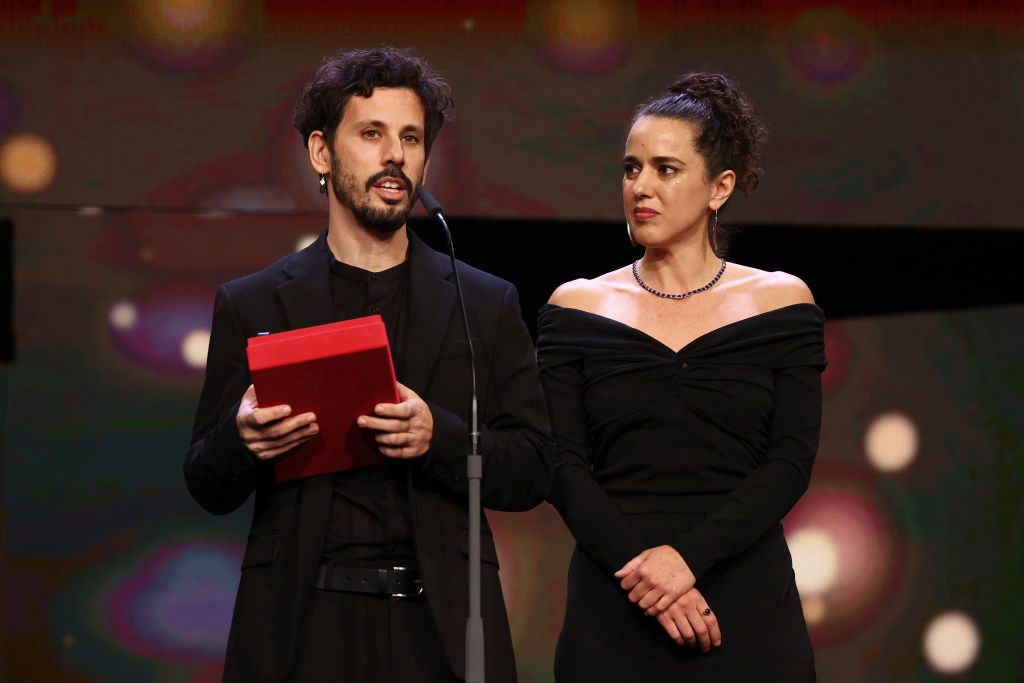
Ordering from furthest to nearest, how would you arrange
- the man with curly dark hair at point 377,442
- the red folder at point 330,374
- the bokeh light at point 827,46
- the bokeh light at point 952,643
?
1. the bokeh light at point 952,643
2. the bokeh light at point 827,46
3. the man with curly dark hair at point 377,442
4. the red folder at point 330,374

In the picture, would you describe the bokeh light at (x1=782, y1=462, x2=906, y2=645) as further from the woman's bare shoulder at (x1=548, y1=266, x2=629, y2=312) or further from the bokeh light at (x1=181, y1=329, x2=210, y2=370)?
the bokeh light at (x1=181, y1=329, x2=210, y2=370)

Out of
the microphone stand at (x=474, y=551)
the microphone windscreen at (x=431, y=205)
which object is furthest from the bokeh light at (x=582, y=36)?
the microphone stand at (x=474, y=551)

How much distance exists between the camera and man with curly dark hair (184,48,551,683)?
1.94 meters

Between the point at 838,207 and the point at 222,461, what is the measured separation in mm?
2572

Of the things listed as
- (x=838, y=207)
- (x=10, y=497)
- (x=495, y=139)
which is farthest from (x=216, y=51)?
(x=838, y=207)

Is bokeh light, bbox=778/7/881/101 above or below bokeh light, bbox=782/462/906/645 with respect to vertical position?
above

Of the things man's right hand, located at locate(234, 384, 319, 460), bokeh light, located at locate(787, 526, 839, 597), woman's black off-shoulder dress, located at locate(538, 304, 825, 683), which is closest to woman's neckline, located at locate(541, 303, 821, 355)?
woman's black off-shoulder dress, located at locate(538, 304, 825, 683)

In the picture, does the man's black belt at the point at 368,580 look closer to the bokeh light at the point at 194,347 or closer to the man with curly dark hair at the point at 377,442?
the man with curly dark hair at the point at 377,442

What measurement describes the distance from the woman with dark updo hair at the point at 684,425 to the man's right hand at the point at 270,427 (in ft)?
2.29

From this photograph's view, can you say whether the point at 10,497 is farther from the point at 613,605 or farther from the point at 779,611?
the point at 779,611

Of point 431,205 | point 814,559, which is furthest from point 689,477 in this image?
point 814,559

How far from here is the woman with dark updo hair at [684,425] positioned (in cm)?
230

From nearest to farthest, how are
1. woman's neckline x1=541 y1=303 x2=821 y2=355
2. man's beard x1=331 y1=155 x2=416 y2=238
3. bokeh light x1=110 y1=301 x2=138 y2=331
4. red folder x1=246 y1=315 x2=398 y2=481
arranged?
1. red folder x1=246 y1=315 x2=398 y2=481
2. man's beard x1=331 y1=155 x2=416 y2=238
3. woman's neckline x1=541 y1=303 x2=821 y2=355
4. bokeh light x1=110 y1=301 x2=138 y2=331

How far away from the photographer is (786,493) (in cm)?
234
